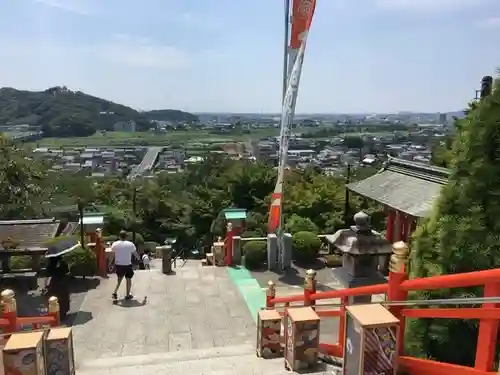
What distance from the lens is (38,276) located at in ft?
37.3

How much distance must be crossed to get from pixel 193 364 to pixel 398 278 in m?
3.63

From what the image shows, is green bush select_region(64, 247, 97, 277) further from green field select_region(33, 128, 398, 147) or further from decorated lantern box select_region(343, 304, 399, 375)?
green field select_region(33, 128, 398, 147)

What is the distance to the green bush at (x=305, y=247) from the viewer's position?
1277cm

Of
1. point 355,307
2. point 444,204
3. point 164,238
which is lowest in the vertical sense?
point 164,238

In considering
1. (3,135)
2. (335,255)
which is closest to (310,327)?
(335,255)

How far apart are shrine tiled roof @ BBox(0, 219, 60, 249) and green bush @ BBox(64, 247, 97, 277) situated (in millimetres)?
1160

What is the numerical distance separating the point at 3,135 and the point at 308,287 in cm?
910

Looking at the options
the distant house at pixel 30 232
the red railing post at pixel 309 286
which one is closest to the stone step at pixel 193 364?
the red railing post at pixel 309 286

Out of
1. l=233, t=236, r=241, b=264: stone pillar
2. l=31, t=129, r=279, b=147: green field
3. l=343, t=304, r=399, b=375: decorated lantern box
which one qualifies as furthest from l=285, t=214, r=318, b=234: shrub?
l=31, t=129, r=279, b=147: green field

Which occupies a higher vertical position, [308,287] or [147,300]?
[308,287]

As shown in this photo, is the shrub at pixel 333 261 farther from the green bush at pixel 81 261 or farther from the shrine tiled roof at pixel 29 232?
the shrine tiled roof at pixel 29 232

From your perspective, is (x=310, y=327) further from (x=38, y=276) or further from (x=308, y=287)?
(x=38, y=276)

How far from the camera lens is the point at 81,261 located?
1129cm

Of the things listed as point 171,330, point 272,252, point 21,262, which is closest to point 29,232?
point 21,262
